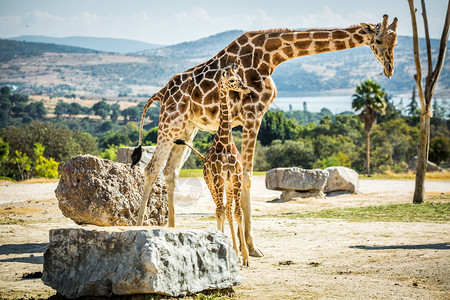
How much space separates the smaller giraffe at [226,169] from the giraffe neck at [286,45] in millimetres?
1536

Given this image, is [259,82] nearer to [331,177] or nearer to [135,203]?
[135,203]

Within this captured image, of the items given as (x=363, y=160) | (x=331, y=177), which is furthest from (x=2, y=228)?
(x=363, y=160)

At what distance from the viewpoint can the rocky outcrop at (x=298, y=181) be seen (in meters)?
21.7

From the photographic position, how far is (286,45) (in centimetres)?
956

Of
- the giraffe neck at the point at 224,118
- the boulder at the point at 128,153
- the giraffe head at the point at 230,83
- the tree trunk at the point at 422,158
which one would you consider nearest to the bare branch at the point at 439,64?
the tree trunk at the point at 422,158

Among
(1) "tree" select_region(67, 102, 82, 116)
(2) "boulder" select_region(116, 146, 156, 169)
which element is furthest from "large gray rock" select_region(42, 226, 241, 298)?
(1) "tree" select_region(67, 102, 82, 116)

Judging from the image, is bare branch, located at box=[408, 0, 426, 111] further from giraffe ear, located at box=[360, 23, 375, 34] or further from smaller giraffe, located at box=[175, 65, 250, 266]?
smaller giraffe, located at box=[175, 65, 250, 266]

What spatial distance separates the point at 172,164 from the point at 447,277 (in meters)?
5.61

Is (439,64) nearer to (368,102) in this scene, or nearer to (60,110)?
(368,102)

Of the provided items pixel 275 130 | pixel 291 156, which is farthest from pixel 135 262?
pixel 275 130

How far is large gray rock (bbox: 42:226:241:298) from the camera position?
5.73m

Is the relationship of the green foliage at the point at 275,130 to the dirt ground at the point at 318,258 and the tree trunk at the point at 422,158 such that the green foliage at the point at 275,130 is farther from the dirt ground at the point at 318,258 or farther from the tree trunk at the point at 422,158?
the dirt ground at the point at 318,258

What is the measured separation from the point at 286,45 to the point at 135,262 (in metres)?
5.49

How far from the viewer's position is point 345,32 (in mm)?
9359
